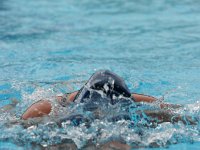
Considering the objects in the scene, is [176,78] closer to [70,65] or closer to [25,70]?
[70,65]

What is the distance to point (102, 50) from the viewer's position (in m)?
7.35

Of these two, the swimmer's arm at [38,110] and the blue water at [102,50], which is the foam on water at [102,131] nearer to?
the blue water at [102,50]

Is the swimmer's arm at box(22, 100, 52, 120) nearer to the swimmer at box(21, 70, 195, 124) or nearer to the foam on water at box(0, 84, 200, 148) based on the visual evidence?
the swimmer at box(21, 70, 195, 124)

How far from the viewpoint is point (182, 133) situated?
3645 mm

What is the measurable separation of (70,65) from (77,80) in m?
0.67

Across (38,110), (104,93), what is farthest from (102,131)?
(38,110)

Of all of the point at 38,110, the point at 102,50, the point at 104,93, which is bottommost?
the point at 102,50

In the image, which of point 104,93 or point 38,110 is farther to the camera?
point 38,110

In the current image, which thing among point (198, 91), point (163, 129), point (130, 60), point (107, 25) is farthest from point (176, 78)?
point (107, 25)

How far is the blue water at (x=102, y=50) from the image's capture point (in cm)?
513

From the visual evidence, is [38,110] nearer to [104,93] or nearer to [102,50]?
[104,93]

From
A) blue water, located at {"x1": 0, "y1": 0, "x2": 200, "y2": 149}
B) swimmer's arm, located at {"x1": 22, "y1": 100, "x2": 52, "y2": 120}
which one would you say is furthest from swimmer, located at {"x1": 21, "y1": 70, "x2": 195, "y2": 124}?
blue water, located at {"x1": 0, "y1": 0, "x2": 200, "y2": 149}

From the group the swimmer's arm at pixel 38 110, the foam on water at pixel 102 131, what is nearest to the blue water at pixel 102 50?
the foam on water at pixel 102 131

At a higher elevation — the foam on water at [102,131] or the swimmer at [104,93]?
the swimmer at [104,93]
